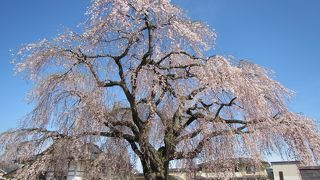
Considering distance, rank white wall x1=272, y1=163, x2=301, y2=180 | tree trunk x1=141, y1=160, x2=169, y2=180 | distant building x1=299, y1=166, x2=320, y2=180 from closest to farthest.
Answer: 1. tree trunk x1=141, y1=160, x2=169, y2=180
2. distant building x1=299, y1=166, x2=320, y2=180
3. white wall x1=272, y1=163, x2=301, y2=180

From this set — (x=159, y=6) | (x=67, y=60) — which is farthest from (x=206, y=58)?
(x=67, y=60)

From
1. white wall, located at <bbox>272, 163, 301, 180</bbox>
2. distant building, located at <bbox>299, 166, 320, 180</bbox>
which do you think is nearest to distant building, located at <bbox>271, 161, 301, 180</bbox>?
white wall, located at <bbox>272, 163, 301, 180</bbox>

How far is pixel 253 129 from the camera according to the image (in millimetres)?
7965

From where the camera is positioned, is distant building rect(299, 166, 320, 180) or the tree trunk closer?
the tree trunk

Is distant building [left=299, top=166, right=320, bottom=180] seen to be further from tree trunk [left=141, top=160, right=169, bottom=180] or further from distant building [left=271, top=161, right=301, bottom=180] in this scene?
distant building [left=271, top=161, right=301, bottom=180]

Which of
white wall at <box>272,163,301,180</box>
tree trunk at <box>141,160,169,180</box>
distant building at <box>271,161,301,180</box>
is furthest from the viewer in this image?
white wall at <box>272,163,301,180</box>

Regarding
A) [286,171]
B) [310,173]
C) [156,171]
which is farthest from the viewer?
[286,171]

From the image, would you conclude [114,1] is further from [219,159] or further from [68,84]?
[219,159]

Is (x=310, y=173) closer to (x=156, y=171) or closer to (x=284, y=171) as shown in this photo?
(x=156, y=171)

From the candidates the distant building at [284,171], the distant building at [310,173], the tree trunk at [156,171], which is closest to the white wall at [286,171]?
the distant building at [284,171]

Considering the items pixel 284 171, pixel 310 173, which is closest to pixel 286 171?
pixel 284 171

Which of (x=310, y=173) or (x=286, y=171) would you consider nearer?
(x=310, y=173)

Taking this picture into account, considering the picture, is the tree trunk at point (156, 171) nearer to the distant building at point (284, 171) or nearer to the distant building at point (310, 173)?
the distant building at point (310, 173)

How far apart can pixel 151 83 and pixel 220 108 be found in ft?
6.71
